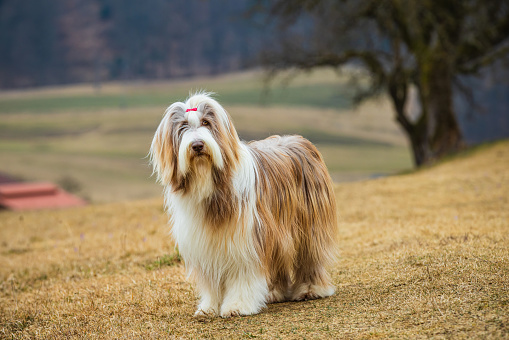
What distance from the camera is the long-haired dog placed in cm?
436

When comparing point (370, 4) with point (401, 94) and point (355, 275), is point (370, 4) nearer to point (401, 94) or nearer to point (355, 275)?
point (401, 94)

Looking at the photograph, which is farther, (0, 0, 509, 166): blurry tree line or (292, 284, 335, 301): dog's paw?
(0, 0, 509, 166): blurry tree line

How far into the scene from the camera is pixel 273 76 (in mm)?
17578

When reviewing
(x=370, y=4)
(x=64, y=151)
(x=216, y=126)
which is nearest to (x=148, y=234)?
(x=216, y=126)

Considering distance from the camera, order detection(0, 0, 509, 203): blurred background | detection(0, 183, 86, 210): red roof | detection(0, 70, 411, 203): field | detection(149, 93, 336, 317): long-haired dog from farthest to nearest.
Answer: detection(0, 70, 411, 203): field, detection(0, 0, 509, 203): blurred background, detection(0, 183, 86, 210): red roof, detection(149, 93, 336, 317): long-haired dog

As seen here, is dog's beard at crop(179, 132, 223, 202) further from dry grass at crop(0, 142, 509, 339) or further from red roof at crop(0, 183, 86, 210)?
red roof at crop(0, 183, 86, 210)

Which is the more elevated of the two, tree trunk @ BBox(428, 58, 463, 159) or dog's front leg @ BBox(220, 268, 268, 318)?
tree trunk @ BBox(428, 58, 463, 159)

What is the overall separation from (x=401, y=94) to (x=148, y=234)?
11.1 meters

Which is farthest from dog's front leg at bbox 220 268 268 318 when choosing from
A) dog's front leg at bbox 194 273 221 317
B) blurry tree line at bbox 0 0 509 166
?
blurry tree line at bbox 0 0 509 166

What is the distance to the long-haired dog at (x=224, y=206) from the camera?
4.36 metres

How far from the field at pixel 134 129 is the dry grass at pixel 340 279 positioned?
949cm

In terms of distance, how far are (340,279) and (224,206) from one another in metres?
1.55

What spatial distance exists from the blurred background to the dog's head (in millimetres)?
1783

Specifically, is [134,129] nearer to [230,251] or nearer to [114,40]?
[230,251]
